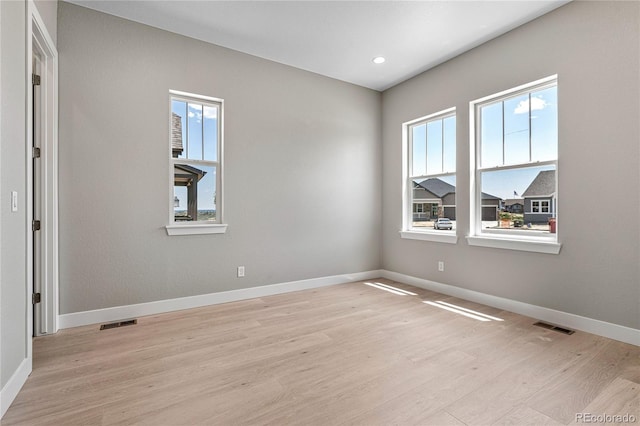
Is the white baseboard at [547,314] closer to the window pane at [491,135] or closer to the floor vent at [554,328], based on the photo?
the floor vent at [554,328]

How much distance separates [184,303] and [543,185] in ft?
13.2

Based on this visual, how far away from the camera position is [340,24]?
10.6 feet

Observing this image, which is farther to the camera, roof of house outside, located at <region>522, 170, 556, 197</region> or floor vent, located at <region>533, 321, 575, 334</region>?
roof of house outside, located at <region>522, 170, 556, 197</region>

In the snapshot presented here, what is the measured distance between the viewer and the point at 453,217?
4105 millimetres

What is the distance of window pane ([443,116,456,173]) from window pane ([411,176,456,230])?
148mm

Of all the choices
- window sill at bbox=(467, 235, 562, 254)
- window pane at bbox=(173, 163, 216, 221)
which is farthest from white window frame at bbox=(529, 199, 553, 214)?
window pane at bbox=(173, 163, 216, 221)

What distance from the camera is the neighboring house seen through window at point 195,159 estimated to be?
351cm

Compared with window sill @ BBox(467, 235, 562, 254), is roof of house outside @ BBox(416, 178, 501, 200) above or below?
above

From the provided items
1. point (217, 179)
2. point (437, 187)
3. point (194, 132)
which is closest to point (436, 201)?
point (437, 187)

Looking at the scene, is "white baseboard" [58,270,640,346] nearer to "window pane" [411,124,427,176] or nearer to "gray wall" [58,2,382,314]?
"gray wall" [58,2,382,314]

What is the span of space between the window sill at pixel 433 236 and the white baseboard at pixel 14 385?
13.6 ft

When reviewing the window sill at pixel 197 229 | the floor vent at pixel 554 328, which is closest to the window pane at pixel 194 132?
the window sill at pixel 197 229

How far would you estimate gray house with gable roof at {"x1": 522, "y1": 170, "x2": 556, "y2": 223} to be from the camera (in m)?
3.13

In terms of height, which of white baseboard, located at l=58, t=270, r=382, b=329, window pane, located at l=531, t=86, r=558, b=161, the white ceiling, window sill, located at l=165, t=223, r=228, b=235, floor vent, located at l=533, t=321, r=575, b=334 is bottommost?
floor vent, located at l=533, t=321, r=575, b=334
